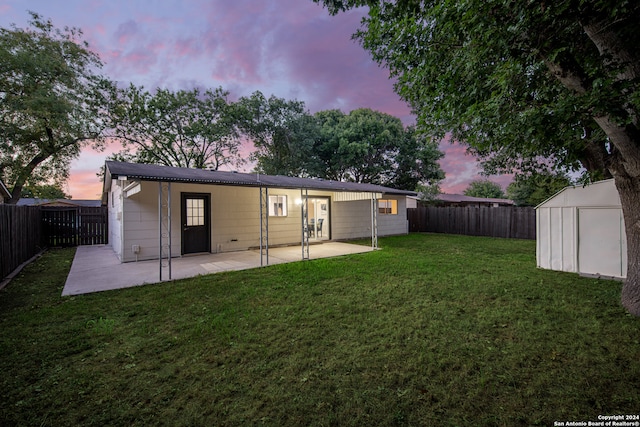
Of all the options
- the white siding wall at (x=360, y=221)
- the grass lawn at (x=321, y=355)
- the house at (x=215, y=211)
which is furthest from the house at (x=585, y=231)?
the white siding wall at (x=360, y=221)

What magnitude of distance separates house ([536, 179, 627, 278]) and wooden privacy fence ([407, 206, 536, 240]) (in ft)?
21.9

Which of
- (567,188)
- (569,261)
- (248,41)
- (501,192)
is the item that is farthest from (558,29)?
(501,192)

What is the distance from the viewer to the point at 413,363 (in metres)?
2.38

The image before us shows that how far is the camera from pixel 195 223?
8141mm

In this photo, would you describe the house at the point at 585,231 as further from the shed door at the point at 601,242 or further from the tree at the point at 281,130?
the tree at the point at 281,130

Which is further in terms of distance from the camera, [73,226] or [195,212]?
[73,226]

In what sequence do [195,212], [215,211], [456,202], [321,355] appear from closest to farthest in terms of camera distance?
[321,355], [195,212], [215,211], [456,202]

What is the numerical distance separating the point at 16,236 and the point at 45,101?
10266 millimetres

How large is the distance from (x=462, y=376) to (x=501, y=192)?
5226 cm

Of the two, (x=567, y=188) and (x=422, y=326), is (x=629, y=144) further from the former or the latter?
(x=422, y=326)

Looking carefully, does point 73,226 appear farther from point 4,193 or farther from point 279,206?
point 279,206

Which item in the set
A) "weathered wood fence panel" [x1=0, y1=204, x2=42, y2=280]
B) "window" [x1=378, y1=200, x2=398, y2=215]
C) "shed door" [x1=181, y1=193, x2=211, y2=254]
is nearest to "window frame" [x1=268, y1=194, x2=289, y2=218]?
"shed door" [x1=181, y1=193, x2=211, y2=254]

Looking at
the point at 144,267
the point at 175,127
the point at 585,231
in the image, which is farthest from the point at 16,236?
the point at 175,127

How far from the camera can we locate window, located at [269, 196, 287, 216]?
9.76 meters
